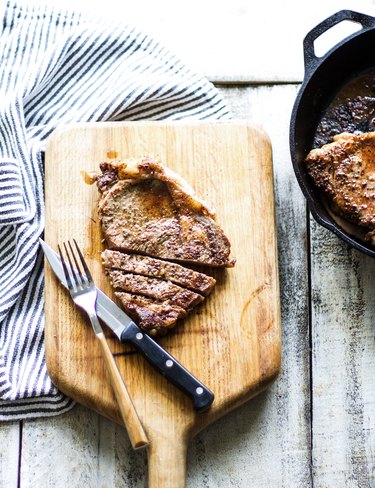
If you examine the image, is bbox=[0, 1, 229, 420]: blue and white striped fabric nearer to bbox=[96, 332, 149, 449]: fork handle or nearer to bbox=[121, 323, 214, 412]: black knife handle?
bbox=[96, 332, 149, 449]: fork handle

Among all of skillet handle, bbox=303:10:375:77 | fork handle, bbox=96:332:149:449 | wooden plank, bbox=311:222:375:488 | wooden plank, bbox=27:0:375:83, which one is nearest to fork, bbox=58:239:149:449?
fork handle, bbox=96:332:149:449

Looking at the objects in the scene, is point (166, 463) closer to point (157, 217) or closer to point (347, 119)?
point (157, 217)

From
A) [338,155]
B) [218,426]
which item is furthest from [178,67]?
[218,426]

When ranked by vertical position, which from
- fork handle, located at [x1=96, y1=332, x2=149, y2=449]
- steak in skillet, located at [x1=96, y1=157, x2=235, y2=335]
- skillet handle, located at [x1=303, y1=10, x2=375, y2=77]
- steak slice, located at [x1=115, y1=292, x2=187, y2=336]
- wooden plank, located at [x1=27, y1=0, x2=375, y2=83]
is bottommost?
fork handle, located at [x1=96, y1=332, x2=149, y2=449]

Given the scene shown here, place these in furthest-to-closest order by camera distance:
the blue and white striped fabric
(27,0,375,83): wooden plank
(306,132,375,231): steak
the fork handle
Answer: (27,0,375,83): wooden plank → the blue and white striped fabric → (306,132,375,231): steak → the fork handle

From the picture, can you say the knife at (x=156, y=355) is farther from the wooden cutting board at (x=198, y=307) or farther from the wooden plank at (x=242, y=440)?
the wooden plank at (x=242, y=440)

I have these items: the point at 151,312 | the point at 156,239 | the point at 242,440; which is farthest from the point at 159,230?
the point at 242,440

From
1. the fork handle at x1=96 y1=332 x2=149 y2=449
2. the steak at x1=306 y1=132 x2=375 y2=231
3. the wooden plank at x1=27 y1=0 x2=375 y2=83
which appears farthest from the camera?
the wooden plank at x1=27 y1=0 x2=375 y2=83
